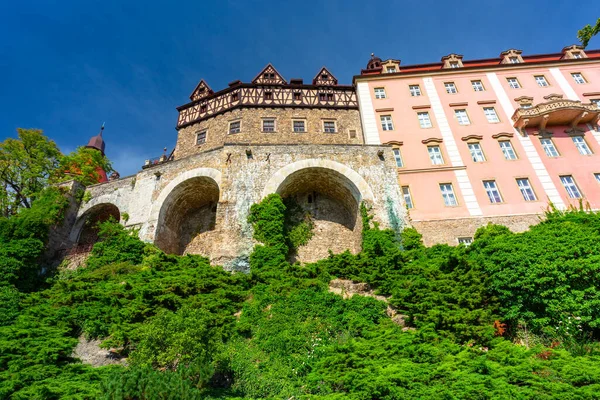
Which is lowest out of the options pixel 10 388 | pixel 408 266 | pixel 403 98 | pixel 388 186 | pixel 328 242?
pixel 10 388

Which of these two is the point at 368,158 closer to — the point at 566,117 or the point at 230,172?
the point at 230,172

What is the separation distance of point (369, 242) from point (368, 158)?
5.17 metres

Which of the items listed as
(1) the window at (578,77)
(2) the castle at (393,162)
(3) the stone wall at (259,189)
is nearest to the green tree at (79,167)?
(2) the castle at (393,162)

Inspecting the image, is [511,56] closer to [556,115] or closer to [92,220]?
[556,115]

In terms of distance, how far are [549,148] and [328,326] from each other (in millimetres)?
19057

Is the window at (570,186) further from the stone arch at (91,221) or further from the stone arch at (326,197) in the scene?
the stone arch at (91,221)

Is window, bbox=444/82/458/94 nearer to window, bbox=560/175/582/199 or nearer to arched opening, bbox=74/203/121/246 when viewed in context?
window, bbox=560/175/582/199

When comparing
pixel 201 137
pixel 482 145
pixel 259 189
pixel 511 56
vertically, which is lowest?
pixel 259 189

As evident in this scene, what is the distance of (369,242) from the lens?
15180 mm

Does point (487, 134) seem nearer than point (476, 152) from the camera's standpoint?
No

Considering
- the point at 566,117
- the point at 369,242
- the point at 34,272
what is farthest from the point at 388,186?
the point at 34,272

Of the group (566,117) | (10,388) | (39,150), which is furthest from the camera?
(39,150)

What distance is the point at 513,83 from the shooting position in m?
23.3

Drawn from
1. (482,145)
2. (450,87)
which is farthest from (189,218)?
(450,87)
